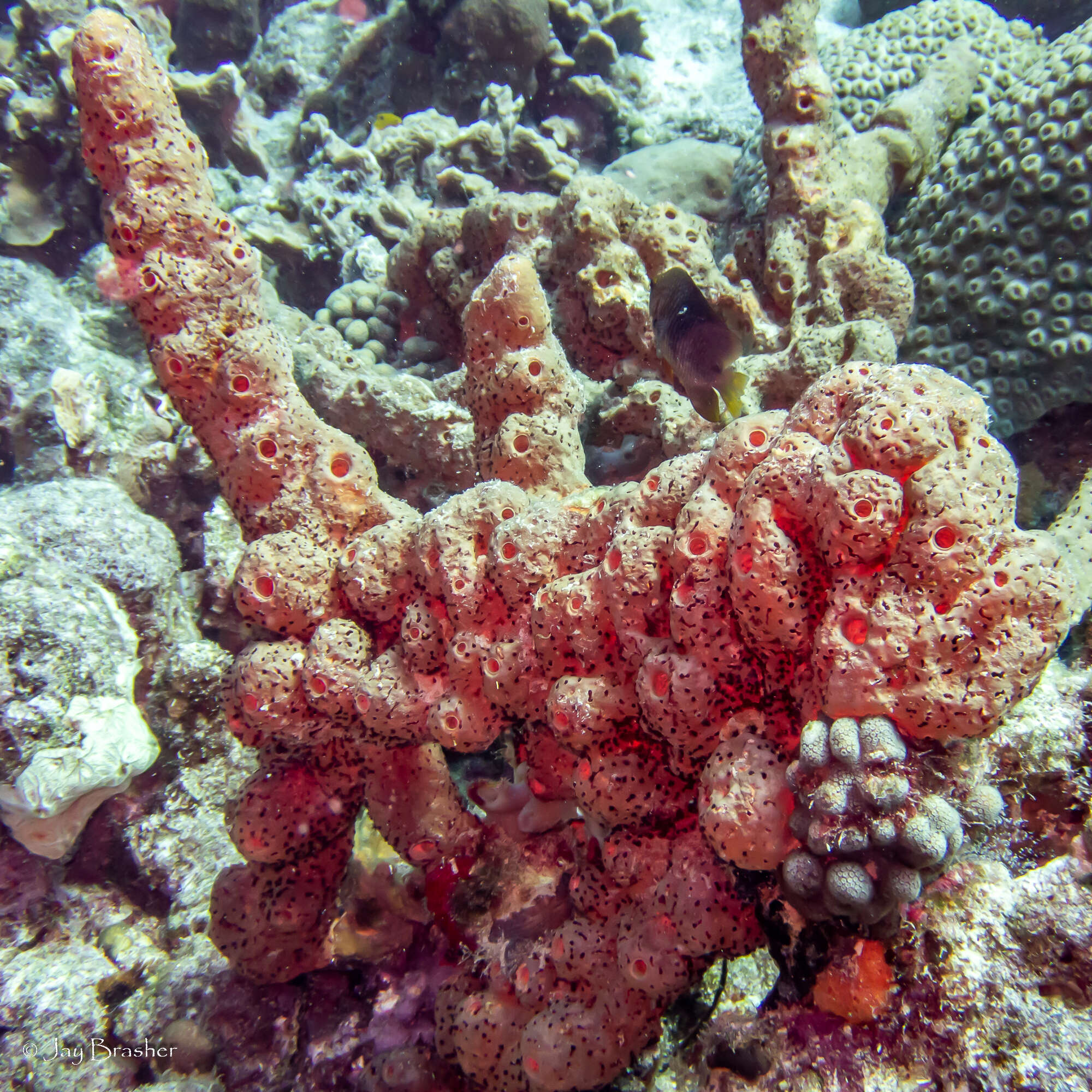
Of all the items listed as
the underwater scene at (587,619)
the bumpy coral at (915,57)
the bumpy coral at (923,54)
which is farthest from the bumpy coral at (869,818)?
the bumpy coral at (923,54)

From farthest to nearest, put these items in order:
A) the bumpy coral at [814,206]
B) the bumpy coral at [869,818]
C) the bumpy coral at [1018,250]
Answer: the bumpy coral at [1018,250], the bumpy coral at [814,206], the bumpy coral at [869,818]

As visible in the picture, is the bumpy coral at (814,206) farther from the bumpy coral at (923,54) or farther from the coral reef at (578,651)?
the coral reef at (578,651)

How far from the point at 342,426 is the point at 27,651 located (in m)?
1.84

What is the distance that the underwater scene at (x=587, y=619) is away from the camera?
1.48m

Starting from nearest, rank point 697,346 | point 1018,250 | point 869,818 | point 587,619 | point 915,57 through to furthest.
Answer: point 869,818 → point 587,619 → point 697,346 → point 1018,250 → point 915,57

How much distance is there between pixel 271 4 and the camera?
352 inches

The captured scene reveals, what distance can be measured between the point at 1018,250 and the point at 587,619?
3.80 m

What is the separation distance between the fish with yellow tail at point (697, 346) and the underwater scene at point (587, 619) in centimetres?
2

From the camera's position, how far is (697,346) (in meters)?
2.66

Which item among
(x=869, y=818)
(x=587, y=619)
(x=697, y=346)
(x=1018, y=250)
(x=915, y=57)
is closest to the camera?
(x=869, y=818)

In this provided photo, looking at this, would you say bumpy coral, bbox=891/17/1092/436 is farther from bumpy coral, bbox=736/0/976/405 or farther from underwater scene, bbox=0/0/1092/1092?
bumpy coral, bbox=736/0/976/405

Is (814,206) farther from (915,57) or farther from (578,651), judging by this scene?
(578,651)

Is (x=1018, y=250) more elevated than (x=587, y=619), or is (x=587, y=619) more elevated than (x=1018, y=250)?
(x=1018, y=250)

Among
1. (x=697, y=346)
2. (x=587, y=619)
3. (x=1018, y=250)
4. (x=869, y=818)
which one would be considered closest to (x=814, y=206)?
(x=1018, y=250)
